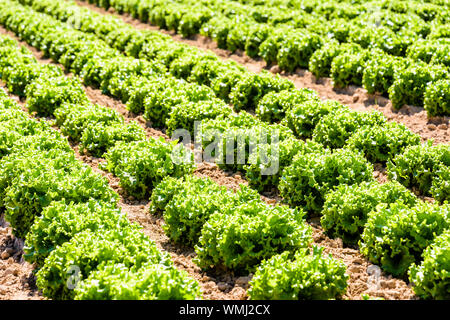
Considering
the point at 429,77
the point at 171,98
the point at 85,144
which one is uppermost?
the point at 429,77

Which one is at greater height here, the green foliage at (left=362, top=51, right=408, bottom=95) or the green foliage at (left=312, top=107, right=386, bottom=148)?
the green foliage at (left=362, top=51, right=408, bottom=95)

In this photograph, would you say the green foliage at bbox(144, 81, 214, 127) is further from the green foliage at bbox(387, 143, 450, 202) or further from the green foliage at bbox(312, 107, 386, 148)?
the green foliage at bbox(387, 143, 450, 202)

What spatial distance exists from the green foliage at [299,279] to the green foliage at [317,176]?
2299 mm

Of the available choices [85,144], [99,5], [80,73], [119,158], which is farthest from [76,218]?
[99,5]

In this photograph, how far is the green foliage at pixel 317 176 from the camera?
10531 mm

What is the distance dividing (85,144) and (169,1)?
13.2 metres

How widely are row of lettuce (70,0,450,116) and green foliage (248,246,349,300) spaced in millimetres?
6995

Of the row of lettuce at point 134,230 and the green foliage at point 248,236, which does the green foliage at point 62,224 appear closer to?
the row of lettuce at point 134,230

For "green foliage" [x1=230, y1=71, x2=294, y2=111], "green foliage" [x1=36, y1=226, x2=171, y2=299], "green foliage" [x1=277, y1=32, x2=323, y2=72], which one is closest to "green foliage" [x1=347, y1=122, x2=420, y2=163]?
"green foliage" [x1=230, y1=71, x2=294, y2=111]

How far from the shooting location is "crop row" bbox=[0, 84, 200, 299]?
7.71 metres

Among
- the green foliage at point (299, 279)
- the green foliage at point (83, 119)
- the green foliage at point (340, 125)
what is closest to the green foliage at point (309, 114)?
the green foliage at point (340, 125)

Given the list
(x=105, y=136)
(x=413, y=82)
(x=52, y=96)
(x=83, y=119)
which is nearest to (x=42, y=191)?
(x=105, y=136)
